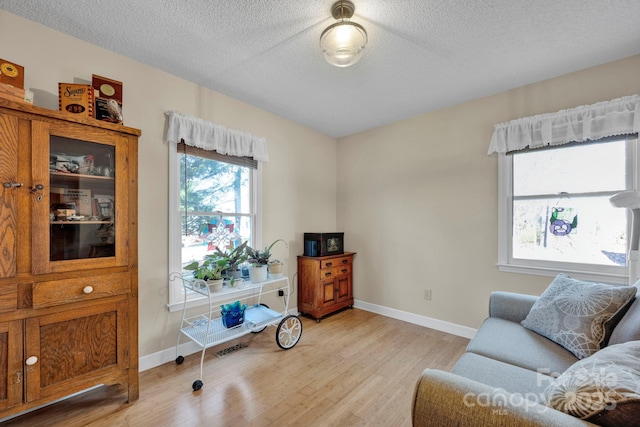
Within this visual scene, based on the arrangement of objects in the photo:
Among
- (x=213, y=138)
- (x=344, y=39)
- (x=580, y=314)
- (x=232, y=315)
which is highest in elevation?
(x=344, y=39)

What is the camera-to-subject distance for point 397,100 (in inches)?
112

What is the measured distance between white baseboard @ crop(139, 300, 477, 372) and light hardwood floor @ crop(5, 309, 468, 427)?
71 mm

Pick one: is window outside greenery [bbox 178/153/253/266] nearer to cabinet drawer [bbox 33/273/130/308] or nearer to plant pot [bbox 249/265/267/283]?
plant pot [bbox 249/265/267/283]

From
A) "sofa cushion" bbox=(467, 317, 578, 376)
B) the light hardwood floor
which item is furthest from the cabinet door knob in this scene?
"sofa cushion" bbox=(467, 317, 578, 376)

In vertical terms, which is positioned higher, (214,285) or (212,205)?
(212,205)

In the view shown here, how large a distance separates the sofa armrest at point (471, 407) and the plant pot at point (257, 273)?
177 centimetres

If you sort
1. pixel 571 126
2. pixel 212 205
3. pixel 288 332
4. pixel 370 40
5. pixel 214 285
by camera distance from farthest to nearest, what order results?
pixel 212 205 → pixel 288 332 → pixel 571 126 → pixel 214 285 → pixel 370 40

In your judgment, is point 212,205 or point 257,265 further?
point 212,205

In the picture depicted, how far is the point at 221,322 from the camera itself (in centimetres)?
252

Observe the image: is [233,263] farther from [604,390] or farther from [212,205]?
[604,390]

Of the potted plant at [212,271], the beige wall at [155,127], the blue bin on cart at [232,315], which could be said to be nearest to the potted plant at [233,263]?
the potted plant at [212,271]

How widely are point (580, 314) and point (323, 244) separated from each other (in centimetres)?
236

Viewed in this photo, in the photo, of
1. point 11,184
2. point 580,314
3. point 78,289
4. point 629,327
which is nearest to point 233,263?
point 78,289

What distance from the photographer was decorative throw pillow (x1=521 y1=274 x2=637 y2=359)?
1415 mm
